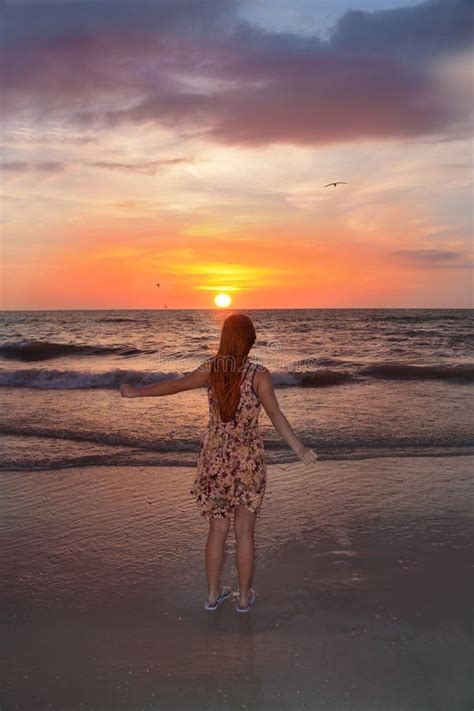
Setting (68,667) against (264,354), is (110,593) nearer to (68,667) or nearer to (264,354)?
(68,667)

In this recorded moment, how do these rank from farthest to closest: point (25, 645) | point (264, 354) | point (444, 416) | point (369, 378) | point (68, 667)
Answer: point (264, 354) < point (369, 378) < point (444, 416) < point (25, 645) < point (68, 667)

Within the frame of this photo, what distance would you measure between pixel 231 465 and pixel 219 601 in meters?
0.88

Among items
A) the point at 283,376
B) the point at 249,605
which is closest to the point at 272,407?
the point at 249,605

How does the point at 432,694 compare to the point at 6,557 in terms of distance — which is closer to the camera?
the point at 432,694

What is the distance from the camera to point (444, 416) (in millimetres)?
10453

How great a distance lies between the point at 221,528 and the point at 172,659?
0.73 meters

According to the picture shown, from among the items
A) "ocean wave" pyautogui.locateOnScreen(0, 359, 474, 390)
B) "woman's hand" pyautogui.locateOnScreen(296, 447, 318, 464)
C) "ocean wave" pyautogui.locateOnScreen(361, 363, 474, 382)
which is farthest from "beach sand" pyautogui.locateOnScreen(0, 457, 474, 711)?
"ocean wave" pyautogui.locateOnScreen(361, 363, 474, 382)

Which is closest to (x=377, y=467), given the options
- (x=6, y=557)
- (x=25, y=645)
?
(x=6, y=557)

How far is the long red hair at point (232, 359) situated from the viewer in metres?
3.44

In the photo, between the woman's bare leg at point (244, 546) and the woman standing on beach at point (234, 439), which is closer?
the woman standing on beach at point (234, 439)

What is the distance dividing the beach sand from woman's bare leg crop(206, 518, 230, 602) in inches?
5.5

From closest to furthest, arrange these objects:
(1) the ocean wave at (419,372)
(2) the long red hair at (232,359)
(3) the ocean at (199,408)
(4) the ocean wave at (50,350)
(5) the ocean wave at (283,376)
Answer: (2) the long red hair at (232,359) → (3) the ocean at (199,408) → (5) the ocean wave at (283,376) → (1) the ocean wave at (419,372) → (4) the ocean wave at (50,350)

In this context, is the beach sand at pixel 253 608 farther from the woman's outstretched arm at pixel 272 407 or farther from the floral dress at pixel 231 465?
the woman's outstretched arm at pixel 272 407

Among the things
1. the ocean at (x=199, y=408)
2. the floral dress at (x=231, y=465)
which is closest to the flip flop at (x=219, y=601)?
the floral dress at (x=231, y=465)
